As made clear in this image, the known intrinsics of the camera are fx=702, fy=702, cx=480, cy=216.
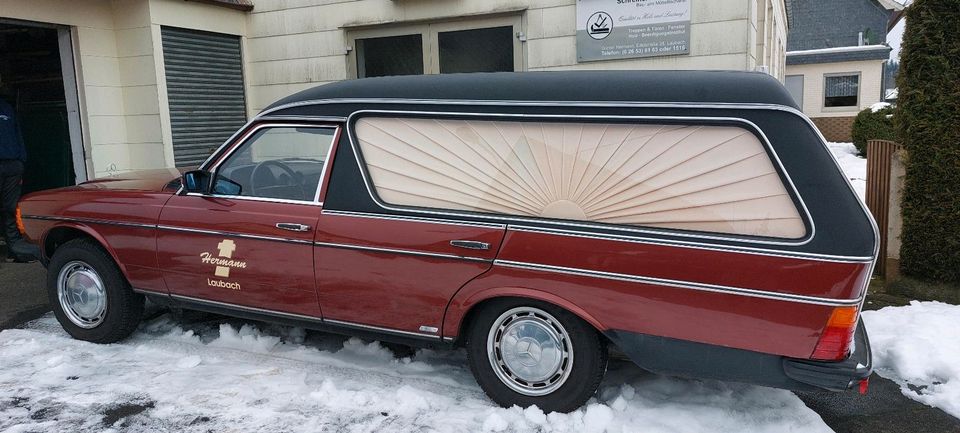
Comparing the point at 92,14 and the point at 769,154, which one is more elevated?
the point at 92,14

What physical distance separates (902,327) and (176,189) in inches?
198

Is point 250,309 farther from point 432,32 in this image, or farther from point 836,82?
point 836,82

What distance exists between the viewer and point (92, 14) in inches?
330

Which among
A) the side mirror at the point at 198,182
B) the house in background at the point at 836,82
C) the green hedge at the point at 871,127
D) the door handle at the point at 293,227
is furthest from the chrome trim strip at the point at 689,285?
the house in background at the point at 836,82

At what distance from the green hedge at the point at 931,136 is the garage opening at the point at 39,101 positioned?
1004cm

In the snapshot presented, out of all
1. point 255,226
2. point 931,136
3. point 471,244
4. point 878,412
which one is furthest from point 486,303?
point 931,136

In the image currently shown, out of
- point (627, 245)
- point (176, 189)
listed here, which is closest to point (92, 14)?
point (176, 189)

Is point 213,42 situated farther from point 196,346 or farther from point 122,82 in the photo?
point 196,346

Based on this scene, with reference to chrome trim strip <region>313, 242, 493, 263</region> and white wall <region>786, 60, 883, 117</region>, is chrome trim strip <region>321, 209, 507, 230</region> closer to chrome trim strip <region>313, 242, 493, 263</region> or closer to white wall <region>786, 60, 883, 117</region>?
Result: chrome trim strip <region>313, 242, 493, 263</region>

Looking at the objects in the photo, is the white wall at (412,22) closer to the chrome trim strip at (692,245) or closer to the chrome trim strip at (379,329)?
the chrome trim strip at (692,245)

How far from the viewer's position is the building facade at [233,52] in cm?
784

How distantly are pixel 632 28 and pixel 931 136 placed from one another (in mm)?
3251

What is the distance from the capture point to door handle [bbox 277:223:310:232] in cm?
401

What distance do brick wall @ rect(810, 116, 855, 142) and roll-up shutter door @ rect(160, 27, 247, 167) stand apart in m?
19.6
